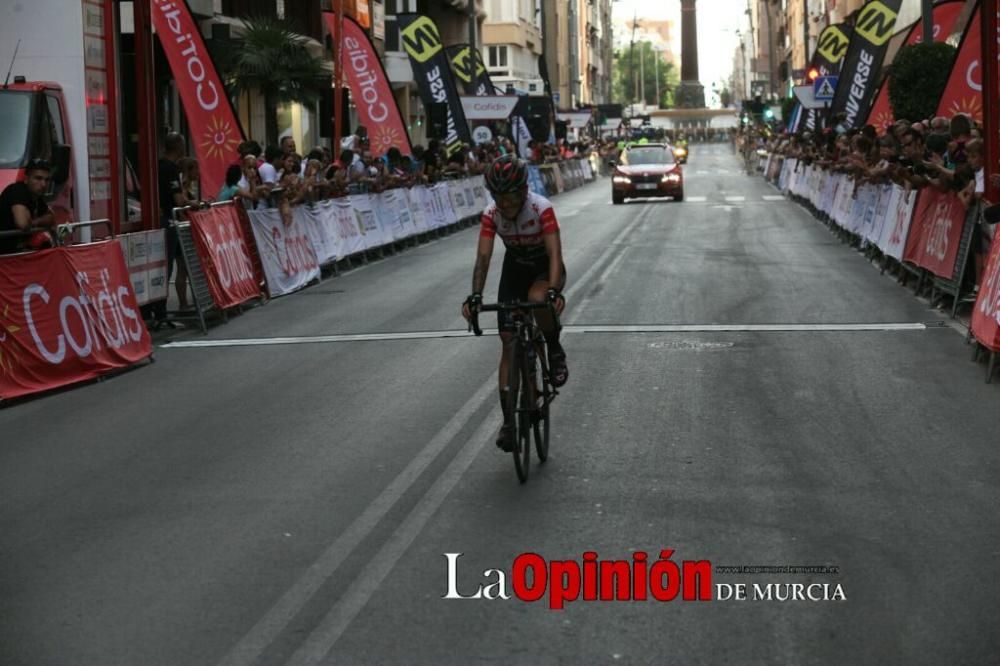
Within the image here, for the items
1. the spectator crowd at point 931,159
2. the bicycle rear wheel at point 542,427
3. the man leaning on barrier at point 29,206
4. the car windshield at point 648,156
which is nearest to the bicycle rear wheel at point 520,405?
the bicycle rear wheel at point 542,427

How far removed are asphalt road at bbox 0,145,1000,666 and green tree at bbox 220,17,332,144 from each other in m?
17.7

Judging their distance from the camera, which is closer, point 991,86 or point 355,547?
point 355,547

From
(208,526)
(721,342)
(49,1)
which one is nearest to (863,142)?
(721,342)

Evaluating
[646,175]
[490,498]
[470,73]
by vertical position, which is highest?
[470,73]

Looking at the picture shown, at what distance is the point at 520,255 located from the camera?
927cm

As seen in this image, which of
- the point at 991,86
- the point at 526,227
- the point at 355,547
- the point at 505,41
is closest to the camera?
the point at 355,547

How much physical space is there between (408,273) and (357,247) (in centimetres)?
235

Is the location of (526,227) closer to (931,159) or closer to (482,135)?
(931,159)

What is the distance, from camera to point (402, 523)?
25.1 feet

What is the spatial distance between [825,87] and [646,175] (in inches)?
283

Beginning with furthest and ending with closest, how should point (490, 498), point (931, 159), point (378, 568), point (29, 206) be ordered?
point (931, 159), point (29, 206), point (490, 498), point (378, 568)

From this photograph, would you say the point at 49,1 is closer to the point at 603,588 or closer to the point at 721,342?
the point at 721,342

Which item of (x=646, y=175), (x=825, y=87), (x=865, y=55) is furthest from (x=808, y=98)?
(x=865, y=55)

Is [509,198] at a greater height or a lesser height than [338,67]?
lesser
